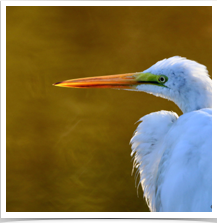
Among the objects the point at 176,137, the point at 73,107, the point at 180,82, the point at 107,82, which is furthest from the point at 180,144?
the point at 73,107

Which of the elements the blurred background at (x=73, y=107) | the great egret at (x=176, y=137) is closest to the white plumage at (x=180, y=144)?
the great egret at (x=176, y=137)

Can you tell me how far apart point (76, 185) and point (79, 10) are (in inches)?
45.5

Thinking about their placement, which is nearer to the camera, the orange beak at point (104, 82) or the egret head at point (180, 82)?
the egret head at point (180, 82)

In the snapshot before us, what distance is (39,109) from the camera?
5.39 ft

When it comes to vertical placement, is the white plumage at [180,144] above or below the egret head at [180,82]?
below

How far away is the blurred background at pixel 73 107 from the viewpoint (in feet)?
5.20

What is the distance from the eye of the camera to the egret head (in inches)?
27.4

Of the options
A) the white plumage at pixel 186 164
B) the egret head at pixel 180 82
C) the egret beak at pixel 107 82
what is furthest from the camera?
the egret beak at pixel 107 82

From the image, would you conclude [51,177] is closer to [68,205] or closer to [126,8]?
[68,205]

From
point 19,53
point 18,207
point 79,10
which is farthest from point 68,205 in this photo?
point 79,10

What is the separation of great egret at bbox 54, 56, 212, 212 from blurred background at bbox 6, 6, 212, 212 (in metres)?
0.81

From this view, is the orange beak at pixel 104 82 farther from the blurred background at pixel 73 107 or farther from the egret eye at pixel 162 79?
the blurred background at pixel 73 107

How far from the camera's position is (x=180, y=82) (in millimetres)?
714

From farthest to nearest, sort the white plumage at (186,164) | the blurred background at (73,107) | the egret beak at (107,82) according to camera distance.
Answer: the blurred background at (73,107) < the egret beak at (107,82) < the white plumage at (186,164)
